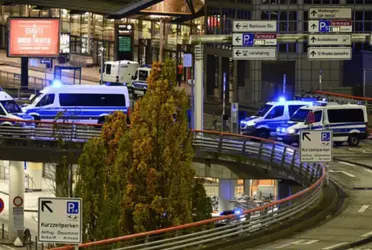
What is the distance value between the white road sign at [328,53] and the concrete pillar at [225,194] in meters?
7.88

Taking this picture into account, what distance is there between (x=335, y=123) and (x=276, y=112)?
3.05 m

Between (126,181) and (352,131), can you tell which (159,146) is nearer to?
(126,181)

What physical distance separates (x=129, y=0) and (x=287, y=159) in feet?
175

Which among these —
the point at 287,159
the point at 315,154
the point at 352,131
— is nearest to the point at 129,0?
the point at 352,131

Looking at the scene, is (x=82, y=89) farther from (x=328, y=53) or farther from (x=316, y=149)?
(x=316, y=149)

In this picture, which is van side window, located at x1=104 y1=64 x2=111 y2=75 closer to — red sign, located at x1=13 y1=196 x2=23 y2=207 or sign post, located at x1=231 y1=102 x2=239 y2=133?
red sign, located at x1=13 y1=196 x2=23 y2=207

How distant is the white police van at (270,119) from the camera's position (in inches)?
2345

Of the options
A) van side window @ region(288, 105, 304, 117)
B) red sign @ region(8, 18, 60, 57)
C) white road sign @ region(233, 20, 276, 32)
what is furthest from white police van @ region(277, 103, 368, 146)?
red sign @ region(8, 18, 60, 57)

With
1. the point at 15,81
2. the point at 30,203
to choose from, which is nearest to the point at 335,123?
the point at 30,203

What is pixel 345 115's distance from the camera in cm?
5853

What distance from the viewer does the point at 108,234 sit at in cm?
3419

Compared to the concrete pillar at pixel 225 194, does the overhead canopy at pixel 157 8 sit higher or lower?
higher

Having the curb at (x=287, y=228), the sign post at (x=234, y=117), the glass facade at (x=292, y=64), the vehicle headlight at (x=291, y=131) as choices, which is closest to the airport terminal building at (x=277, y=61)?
the glass facade at (x=292, y=64)

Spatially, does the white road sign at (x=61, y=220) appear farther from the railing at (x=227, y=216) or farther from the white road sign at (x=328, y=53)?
the white road sign at (x=328, y=53)
